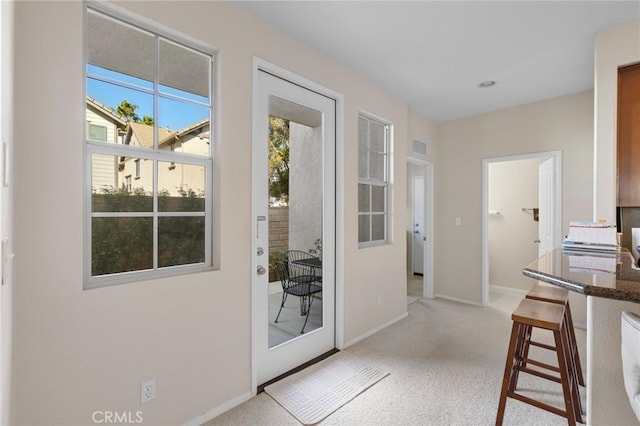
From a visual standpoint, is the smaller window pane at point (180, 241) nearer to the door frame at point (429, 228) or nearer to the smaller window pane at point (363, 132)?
the smaller window pane at point (363, 132)

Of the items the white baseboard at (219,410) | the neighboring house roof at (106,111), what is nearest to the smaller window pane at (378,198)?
the white baseboard at (219,410)

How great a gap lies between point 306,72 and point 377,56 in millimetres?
678

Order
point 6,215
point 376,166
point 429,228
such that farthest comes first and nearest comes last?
point 429,228
point 376,166
point 6,215

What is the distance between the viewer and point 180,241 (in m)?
1.88

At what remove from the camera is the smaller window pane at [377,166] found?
132 inches

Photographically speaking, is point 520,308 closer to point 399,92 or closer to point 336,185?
point 336,185

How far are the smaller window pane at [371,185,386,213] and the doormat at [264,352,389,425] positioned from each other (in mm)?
1551

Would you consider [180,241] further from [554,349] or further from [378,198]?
[554,349]

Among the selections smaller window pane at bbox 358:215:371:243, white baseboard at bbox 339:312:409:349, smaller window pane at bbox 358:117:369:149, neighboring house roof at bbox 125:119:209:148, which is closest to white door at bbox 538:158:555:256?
white baseboard at bbox 339:312:409:349

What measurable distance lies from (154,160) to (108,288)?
2.37ft

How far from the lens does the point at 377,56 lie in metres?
2.73

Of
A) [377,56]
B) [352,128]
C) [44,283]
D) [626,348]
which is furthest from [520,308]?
[44,283]

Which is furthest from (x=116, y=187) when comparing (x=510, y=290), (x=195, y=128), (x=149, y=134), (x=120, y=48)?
(x=510, y=290)

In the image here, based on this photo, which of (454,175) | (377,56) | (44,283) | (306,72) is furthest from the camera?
(454,175)
